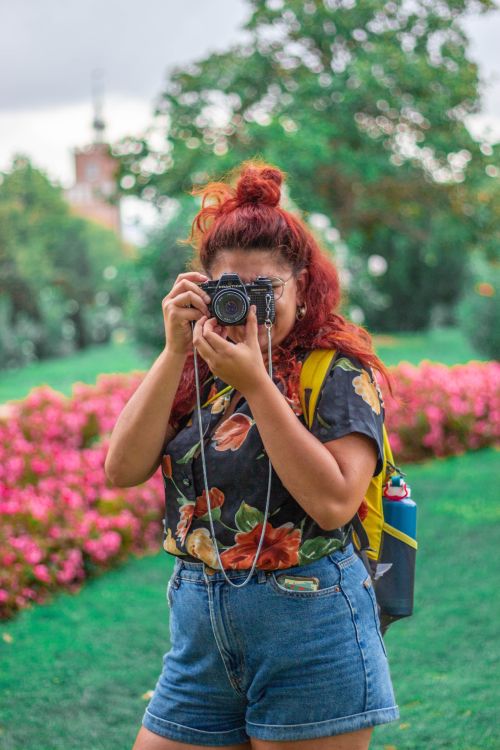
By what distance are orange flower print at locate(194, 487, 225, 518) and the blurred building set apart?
15.2 m

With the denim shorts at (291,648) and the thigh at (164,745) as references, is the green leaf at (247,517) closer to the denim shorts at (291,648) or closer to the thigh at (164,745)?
the denim shorts at (291,648)

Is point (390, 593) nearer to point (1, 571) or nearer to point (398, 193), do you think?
point (1, 571)

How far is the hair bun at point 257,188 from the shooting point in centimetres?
190

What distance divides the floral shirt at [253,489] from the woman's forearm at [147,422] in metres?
0.08

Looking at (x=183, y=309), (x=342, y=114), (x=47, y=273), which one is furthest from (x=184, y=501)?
(x=47, y=273)

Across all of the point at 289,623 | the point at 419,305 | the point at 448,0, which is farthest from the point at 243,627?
the point at 419,305

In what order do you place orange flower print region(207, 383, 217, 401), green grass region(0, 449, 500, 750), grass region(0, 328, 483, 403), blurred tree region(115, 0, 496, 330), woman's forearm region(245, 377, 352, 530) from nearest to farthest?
woman's forearm region(245, 377, 352, 530) < orange flower print region(207, 383, 217, 401) < green grass region(0, 449, 500, 750) < blurred tree region(115, 0, 496, 330) < grass region(0, 328, 483, 403)

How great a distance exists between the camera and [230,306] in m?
1.70

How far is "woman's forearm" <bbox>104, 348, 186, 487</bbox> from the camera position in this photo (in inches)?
72.4

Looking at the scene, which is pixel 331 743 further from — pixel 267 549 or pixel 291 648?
pixel 267 549

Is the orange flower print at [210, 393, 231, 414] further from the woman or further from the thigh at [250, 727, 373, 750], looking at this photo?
the thigh at [250, 727, 373, 750]

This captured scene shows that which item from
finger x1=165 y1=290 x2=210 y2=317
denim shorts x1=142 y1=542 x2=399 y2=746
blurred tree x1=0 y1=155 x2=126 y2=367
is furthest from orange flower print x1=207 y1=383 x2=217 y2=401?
blurred tree x1=0 y1=155 x2=126 y2=367

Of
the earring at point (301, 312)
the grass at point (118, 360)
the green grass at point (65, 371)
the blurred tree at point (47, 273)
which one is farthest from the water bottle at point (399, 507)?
the green grass at point (65, 371)

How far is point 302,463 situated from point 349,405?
0.17 metres
